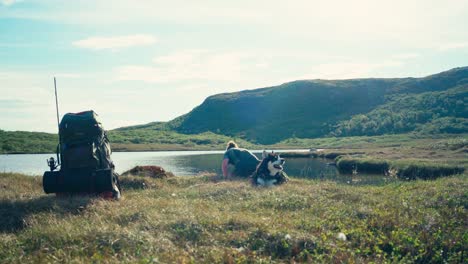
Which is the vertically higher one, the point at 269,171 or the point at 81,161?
the point at 81,161

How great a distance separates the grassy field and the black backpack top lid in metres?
2.11

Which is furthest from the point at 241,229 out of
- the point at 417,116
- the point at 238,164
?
the point at 417,116

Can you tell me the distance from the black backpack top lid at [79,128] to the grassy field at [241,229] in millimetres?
2109

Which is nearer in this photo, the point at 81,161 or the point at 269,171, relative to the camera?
the point at 81,161

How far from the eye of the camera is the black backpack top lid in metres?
14.2

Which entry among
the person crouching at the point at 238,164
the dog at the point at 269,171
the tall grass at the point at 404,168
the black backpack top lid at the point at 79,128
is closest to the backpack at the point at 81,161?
the black backpack top lid at the point at 79,128

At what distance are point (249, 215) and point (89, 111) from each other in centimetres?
662

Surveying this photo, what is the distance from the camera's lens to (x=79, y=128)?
46.7 feet

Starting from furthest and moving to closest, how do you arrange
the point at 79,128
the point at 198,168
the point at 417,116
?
the point at 417,116 → the point at 198,168 → the point at 79,128

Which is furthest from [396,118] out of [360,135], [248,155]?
[248,155]

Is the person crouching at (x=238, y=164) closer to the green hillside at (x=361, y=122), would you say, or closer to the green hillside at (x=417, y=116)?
the green hillside at (x=361, y=122)

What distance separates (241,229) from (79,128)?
281 inches

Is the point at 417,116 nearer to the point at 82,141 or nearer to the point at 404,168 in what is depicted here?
the point at 404,168

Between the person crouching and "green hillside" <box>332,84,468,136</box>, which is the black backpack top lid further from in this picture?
"green hillside" <box>332,84,468,136</box>
